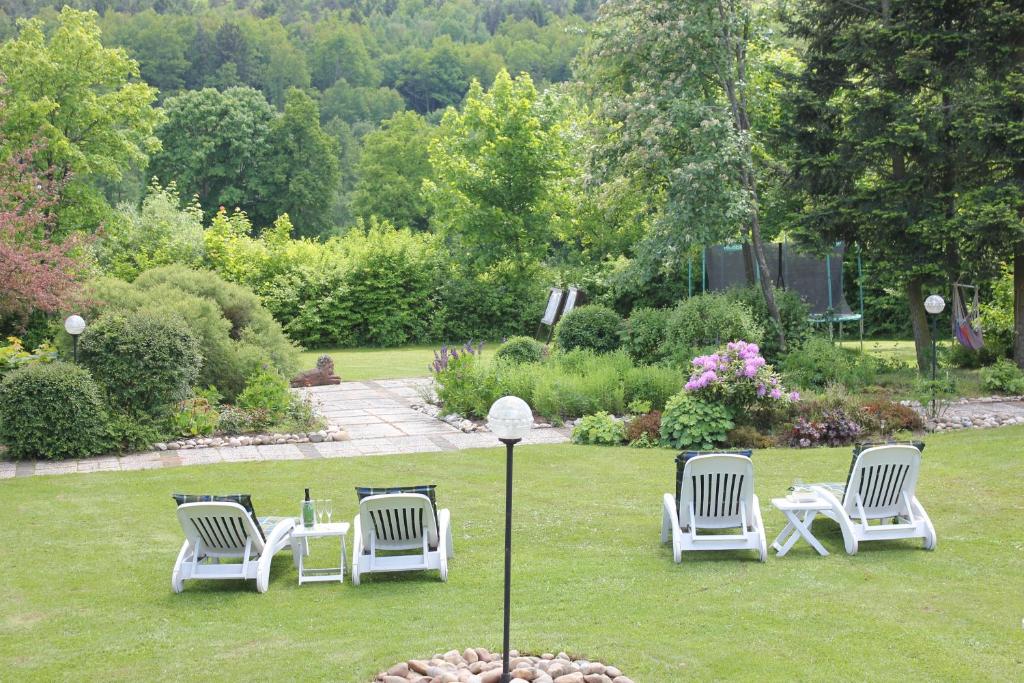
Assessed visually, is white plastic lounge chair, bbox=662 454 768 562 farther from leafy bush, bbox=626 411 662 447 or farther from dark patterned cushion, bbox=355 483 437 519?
leafy bush, bbox=626 411 662 447

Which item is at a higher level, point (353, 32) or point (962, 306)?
point (353, 32)

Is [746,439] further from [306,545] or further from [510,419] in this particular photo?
[510,419]

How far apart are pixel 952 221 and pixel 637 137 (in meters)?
4.63

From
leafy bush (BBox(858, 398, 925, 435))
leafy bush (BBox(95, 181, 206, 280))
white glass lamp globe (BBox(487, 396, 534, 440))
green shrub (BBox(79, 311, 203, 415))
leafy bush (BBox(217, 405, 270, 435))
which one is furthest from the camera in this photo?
leafy bush (BBox(95, 181, 206, 280))

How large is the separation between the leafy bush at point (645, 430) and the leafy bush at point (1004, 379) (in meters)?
5.24

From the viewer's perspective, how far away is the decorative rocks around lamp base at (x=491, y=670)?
14.9 ft

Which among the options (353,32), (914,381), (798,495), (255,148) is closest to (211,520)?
(798,495)

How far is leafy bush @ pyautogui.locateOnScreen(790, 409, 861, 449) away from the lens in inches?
423

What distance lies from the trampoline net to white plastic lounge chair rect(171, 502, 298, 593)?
12.7 m

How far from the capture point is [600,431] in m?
11.0

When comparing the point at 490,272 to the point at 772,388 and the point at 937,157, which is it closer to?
the point at 937,157

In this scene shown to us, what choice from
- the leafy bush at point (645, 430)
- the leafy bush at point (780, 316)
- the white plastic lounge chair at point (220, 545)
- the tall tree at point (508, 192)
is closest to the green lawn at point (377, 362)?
the tall tree at point (508, 192)

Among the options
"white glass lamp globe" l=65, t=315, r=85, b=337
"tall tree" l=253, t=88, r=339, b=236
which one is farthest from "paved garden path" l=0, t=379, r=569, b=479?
"tall tree" l=253, t=88, r=339, b=236

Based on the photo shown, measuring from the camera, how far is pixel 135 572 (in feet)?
21.9
